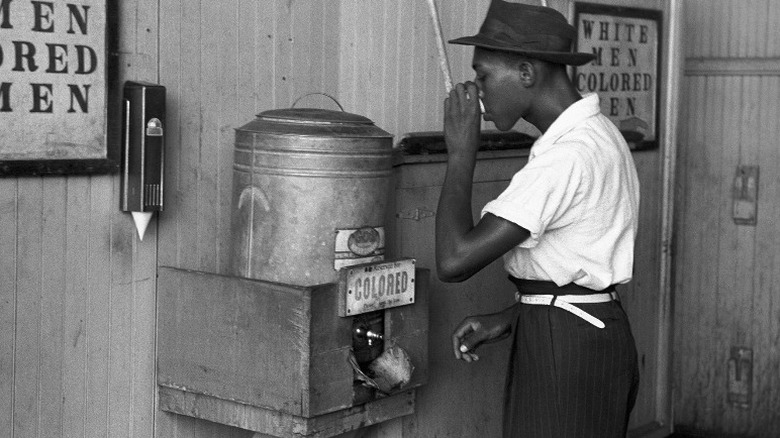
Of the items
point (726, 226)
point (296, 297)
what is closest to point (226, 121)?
point (296, 297)

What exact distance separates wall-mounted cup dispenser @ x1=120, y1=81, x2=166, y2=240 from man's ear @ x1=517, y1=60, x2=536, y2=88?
3.33 ft

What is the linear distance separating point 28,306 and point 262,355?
65 centimetres

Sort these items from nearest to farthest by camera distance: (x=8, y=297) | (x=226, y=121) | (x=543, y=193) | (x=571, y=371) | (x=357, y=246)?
(x=543, y=193) → (x=8, y=297) → (x=571, y=371) → (x=357, y=246) → (x=226, y=121)

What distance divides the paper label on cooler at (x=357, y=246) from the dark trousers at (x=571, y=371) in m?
0.44

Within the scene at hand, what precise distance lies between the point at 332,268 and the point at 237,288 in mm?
278

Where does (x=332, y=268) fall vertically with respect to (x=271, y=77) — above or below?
below

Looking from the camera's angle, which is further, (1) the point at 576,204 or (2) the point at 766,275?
(2) the point at 766,275

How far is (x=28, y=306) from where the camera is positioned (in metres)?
3.27

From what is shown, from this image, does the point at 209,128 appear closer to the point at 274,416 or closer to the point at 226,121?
the point at 226,121

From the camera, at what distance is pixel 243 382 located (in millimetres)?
3432

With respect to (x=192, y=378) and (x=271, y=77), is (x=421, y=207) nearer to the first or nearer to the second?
(x=271, y=77)

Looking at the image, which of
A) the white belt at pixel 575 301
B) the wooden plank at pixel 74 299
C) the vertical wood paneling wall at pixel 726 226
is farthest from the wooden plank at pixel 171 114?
the vertical wood paneling wall at pixel 726 226

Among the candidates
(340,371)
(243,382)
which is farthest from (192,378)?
(340,371)

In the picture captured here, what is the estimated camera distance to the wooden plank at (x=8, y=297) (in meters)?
3.19
